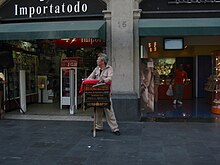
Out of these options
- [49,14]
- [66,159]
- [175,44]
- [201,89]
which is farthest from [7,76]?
[201,89]

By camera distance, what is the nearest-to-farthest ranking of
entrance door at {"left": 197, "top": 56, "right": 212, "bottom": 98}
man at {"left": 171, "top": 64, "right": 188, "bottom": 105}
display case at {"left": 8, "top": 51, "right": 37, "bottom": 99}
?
1. display case at {"left": 8, "top": 51, "right": 37, "bottom": 99}
2. man at {"left": 171, "top": 64, "right": 188, "bottom": 105}
3. entrance door at {"left": 197, "top": 56, "right": 212, "bottom": 98}

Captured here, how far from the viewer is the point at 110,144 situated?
282 inches

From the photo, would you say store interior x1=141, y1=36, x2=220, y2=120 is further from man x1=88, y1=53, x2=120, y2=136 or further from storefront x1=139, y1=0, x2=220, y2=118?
man x1=88, y1=53, x2=120, y2=136

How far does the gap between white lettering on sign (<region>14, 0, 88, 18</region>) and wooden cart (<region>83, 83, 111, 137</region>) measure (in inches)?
134

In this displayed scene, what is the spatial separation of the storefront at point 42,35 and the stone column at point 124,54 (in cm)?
40

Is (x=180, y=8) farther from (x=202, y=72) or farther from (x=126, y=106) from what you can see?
(x=202, y=72)

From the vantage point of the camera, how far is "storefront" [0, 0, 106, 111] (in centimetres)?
966

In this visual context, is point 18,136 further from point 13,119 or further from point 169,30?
point 169,30

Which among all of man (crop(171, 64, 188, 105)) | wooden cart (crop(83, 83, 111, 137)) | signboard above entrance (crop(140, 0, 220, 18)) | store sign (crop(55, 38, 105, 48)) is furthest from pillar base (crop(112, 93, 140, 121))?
man (crop(171, 64, 188, 105))

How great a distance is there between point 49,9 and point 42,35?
1.31 meters

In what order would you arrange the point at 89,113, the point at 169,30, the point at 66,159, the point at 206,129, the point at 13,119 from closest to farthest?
the point at 66,159, the point at 206,129, the point at 169,30, the point at 13,119, the point at 89,113

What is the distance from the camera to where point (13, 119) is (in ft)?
34.0

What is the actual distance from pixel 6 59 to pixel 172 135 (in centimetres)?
580

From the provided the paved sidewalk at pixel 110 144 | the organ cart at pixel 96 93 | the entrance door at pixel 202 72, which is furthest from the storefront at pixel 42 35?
the entrance door at pixel 202 72
